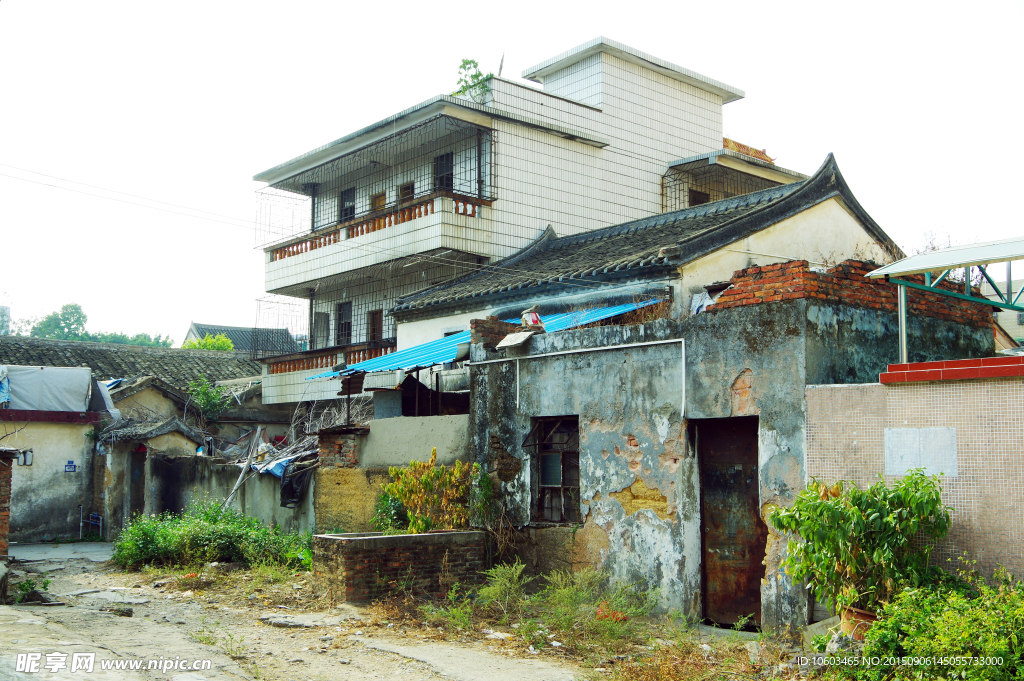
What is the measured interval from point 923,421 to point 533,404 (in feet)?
15.5

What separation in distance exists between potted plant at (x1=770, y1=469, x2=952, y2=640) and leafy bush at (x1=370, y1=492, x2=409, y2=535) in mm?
5731

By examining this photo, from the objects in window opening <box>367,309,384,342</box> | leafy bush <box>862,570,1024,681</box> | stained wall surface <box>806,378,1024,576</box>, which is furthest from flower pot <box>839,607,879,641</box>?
window opening <box>367,309,384,342</box>

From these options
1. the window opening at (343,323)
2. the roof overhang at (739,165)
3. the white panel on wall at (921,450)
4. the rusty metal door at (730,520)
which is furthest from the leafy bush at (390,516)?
the roof overhang at (739,165)

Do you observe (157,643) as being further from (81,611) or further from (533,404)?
(533,404)

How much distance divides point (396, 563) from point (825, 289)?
5.50 metres

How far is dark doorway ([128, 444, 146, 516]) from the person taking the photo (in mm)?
18125

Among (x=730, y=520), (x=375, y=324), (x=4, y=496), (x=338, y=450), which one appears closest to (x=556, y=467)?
(x=730, y=520)

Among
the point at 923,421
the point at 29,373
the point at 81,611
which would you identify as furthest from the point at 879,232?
the point at 29,373

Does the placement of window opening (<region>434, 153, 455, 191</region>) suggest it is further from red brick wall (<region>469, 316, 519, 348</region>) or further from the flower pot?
the flower pot

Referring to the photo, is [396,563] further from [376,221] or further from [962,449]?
[376,221]

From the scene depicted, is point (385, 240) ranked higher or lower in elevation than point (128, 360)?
higher

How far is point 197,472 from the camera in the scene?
17047 mm

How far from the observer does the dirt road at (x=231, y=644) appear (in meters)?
7.12

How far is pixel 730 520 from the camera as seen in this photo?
8.89 m
